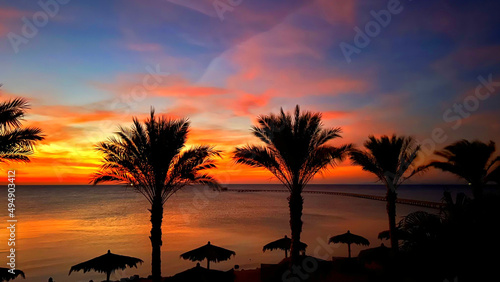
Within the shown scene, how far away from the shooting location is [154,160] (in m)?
13.5

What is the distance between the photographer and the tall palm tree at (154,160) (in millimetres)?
13492

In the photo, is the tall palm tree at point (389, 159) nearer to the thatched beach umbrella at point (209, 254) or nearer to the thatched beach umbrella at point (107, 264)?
the thatched beach umbrella at point (209, 254)

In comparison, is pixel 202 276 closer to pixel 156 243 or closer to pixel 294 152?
pixel 156 243

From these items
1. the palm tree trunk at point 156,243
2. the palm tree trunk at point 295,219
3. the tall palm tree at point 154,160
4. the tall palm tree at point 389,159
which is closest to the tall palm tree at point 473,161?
the tall palm tree at point 389,159

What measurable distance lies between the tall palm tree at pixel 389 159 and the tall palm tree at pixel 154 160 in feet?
32.1

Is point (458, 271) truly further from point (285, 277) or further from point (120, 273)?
point (120, 273)

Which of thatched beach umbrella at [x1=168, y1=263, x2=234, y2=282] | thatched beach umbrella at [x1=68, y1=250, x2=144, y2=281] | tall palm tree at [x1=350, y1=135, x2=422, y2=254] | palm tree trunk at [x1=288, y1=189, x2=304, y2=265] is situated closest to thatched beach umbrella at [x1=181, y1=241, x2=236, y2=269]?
thatched beach umbrella at [x1=68, y1=250, x2=144, y2=281]

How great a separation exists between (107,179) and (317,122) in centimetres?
1035

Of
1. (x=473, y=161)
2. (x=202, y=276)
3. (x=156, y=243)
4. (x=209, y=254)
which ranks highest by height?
(x=473, y=161)

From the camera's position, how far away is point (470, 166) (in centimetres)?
1461

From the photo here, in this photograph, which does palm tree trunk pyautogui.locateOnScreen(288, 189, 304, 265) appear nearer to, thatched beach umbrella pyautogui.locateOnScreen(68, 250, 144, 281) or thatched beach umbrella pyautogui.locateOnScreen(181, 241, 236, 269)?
thatched beach umbrella pyautogui.locateOnScreen(181, 241, 236, 269)

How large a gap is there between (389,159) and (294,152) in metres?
7.06

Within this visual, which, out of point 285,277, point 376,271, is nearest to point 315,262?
point 285,277

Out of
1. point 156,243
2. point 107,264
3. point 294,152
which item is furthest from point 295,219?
point 107,264
